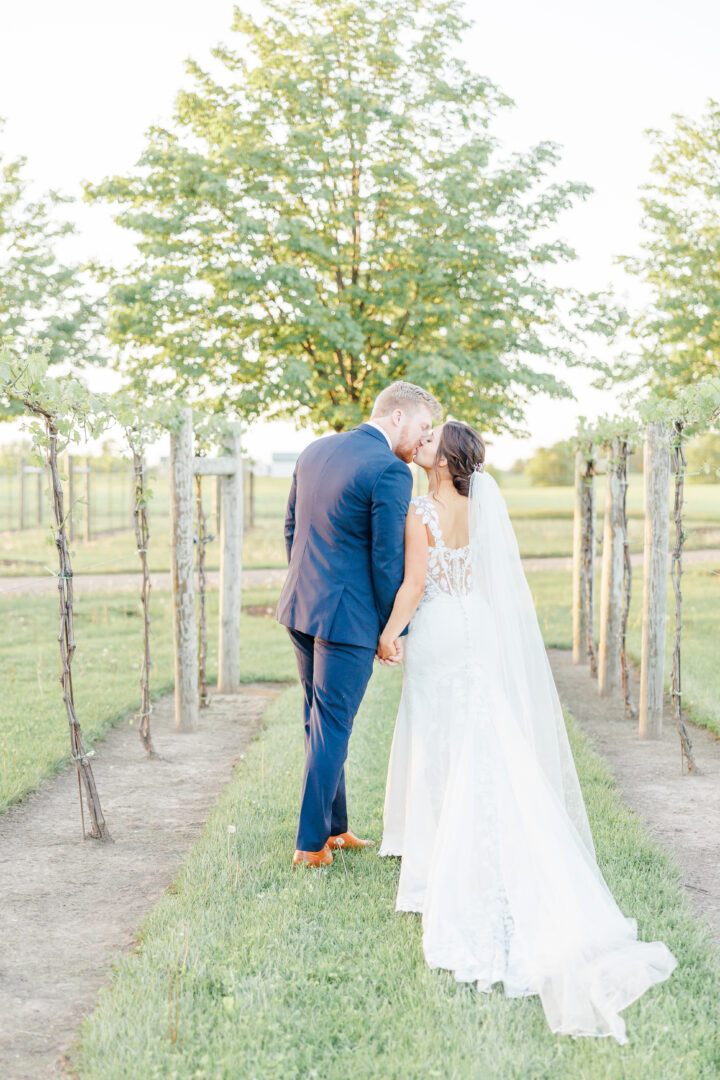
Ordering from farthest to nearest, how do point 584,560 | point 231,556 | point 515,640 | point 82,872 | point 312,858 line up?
point 584,560 → point 231,556 → point 82,872 → point 312,858 → point 515,640

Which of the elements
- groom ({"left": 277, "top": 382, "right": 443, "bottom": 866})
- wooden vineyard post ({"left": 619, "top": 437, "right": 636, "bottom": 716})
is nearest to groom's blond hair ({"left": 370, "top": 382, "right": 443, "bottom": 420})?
groom ({"left": 277, "top": 382, "right": 443, "bottom": 866})

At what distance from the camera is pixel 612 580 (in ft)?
28.9

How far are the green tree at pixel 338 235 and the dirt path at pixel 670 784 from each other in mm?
4370

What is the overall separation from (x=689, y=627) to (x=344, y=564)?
31.8ft

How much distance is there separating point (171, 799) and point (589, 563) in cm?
568

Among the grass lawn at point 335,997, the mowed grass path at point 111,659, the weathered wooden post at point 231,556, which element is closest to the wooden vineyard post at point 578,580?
the mowed grass path at point 111,659

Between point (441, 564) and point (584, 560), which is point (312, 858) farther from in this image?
point (584, 560)

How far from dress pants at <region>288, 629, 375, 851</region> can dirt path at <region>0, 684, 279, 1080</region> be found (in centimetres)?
82

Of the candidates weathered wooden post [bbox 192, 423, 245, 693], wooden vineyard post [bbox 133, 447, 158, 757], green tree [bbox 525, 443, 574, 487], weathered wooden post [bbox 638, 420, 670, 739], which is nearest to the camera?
wooden vineyard post [bbox 133, 447, 158, 757]

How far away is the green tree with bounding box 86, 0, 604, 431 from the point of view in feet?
37.4

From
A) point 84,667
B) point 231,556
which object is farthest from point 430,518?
point 84,667

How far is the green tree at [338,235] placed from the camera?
37.4ft

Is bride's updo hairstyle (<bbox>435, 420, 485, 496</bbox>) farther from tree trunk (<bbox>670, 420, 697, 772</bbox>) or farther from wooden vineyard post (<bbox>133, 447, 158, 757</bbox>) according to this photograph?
wooden vineyard post (<bbox>133, 447, 158, 757</bbox>)

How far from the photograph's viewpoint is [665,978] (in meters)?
3.34
